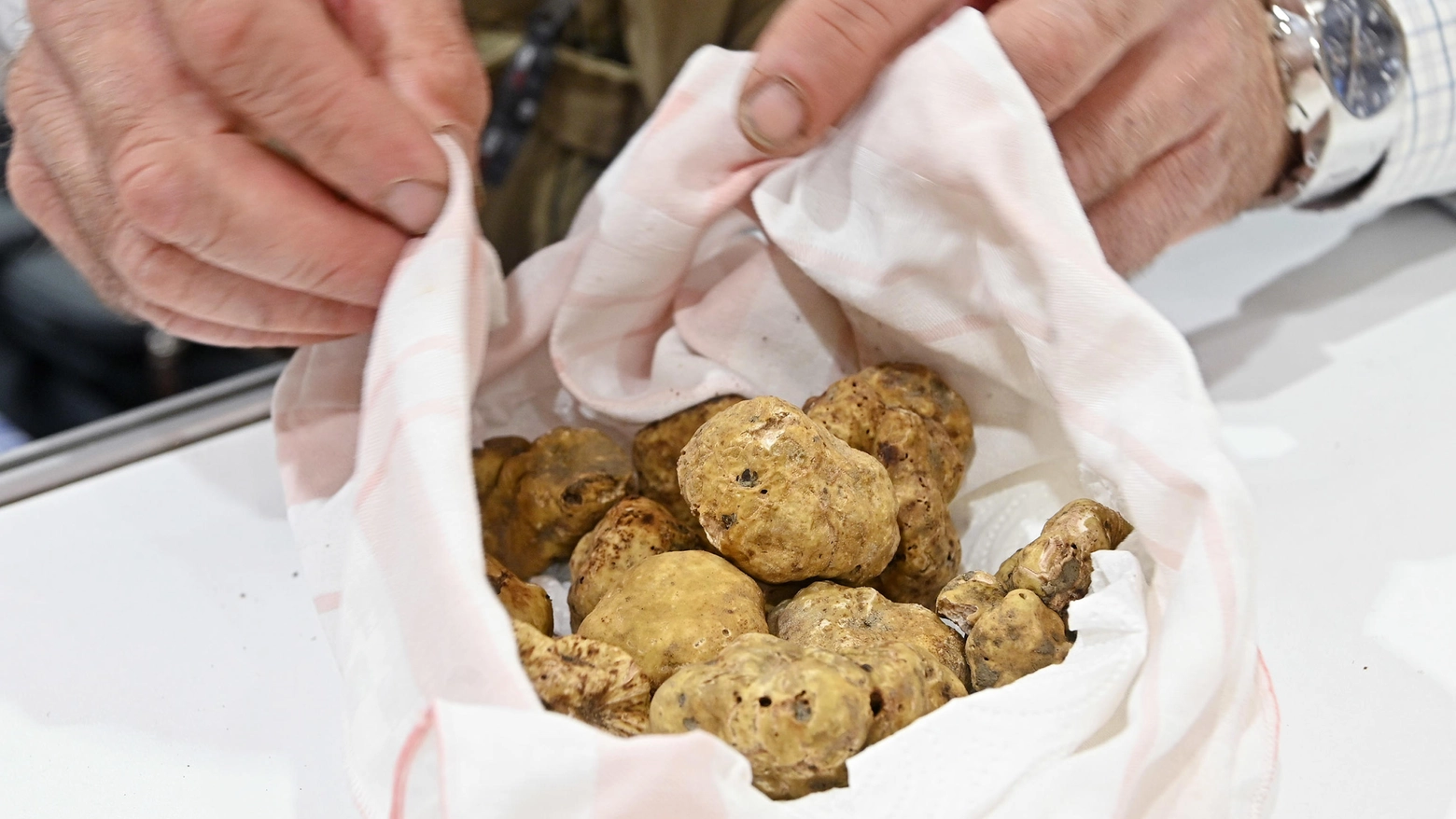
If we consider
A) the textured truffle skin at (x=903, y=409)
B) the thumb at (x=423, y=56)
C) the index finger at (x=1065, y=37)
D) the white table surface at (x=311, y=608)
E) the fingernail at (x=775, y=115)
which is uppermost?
the index finger at (x=1065, y=37)

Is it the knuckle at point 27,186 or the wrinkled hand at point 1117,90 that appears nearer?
the wrinkled hand at point 1117,90

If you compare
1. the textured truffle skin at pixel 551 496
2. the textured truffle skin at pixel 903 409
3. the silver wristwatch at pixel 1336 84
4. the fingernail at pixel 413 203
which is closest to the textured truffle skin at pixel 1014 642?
the textured truffle skin at pixel 903 409

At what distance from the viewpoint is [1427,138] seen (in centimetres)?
82

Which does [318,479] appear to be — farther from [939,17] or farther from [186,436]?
[939,17]

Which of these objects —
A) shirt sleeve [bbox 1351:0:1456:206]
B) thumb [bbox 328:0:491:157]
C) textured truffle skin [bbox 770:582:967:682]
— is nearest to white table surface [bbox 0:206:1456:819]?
shirt sleeve [bbox 1351:0:1456:206]

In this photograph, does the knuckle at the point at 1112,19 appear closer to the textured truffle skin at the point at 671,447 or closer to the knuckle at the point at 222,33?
the textured truffle skin at the point at 671,447

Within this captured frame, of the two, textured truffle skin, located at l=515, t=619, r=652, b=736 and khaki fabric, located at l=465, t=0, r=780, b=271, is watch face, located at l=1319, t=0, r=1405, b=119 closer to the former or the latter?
khaki fabric, located at l=465, t=0, r=780, b=271

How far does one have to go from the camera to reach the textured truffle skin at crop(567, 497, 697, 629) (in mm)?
546

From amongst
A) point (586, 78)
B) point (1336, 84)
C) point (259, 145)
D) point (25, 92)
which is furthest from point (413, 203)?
point (1336, 84)

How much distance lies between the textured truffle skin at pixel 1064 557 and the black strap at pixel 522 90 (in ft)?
1.93

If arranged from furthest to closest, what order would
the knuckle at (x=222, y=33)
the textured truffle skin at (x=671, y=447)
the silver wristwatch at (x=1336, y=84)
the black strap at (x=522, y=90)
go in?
the black strap at (x=522, y=90), the silver wristwatch at (x=1336, y=84), the textured truffle skin at (x=671, y=447), the knuckle at (x=222, y=33)

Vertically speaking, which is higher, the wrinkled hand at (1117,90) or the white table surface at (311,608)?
the wrinkled hand at (1117,90)

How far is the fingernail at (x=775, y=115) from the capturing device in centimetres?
54

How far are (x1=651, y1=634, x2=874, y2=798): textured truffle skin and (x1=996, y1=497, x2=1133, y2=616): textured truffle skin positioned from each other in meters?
0.11
